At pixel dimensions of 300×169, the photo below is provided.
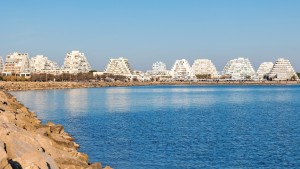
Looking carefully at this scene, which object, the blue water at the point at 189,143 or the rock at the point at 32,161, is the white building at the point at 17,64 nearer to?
the blue water at the point at 189,143

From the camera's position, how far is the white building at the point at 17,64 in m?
175

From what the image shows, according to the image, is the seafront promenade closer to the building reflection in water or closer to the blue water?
the building reflection in water

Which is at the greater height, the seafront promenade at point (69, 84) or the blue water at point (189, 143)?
the seafront promenade at point (69, 84)

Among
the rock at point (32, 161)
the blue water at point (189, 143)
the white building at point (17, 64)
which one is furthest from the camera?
the white building at point (17, 64)

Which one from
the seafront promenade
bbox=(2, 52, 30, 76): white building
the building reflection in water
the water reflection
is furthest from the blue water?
bbox=(2, 52, 30, 76): white building

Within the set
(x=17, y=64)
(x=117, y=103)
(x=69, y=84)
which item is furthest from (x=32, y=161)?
(x=17, y=64)

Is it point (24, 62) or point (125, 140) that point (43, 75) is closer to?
point (24, 62)

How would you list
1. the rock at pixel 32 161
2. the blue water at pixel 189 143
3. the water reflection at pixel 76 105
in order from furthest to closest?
the water reflection at pixel 76 105 < the blue water at pixel 189 143 < the rock at pixel 32 161

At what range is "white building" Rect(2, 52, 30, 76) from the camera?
6875 inches

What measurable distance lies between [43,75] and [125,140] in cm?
12655

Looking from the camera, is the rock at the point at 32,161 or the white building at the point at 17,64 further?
the white building at the point at 17,64

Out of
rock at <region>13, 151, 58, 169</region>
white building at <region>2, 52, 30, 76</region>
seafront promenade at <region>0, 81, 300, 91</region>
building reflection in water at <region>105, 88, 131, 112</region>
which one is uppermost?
white building at <region>2, 52, 30, 76</region>

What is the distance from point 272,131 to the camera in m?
26.9

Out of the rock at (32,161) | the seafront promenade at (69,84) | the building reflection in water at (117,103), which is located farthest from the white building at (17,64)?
the rock at (32,161)
